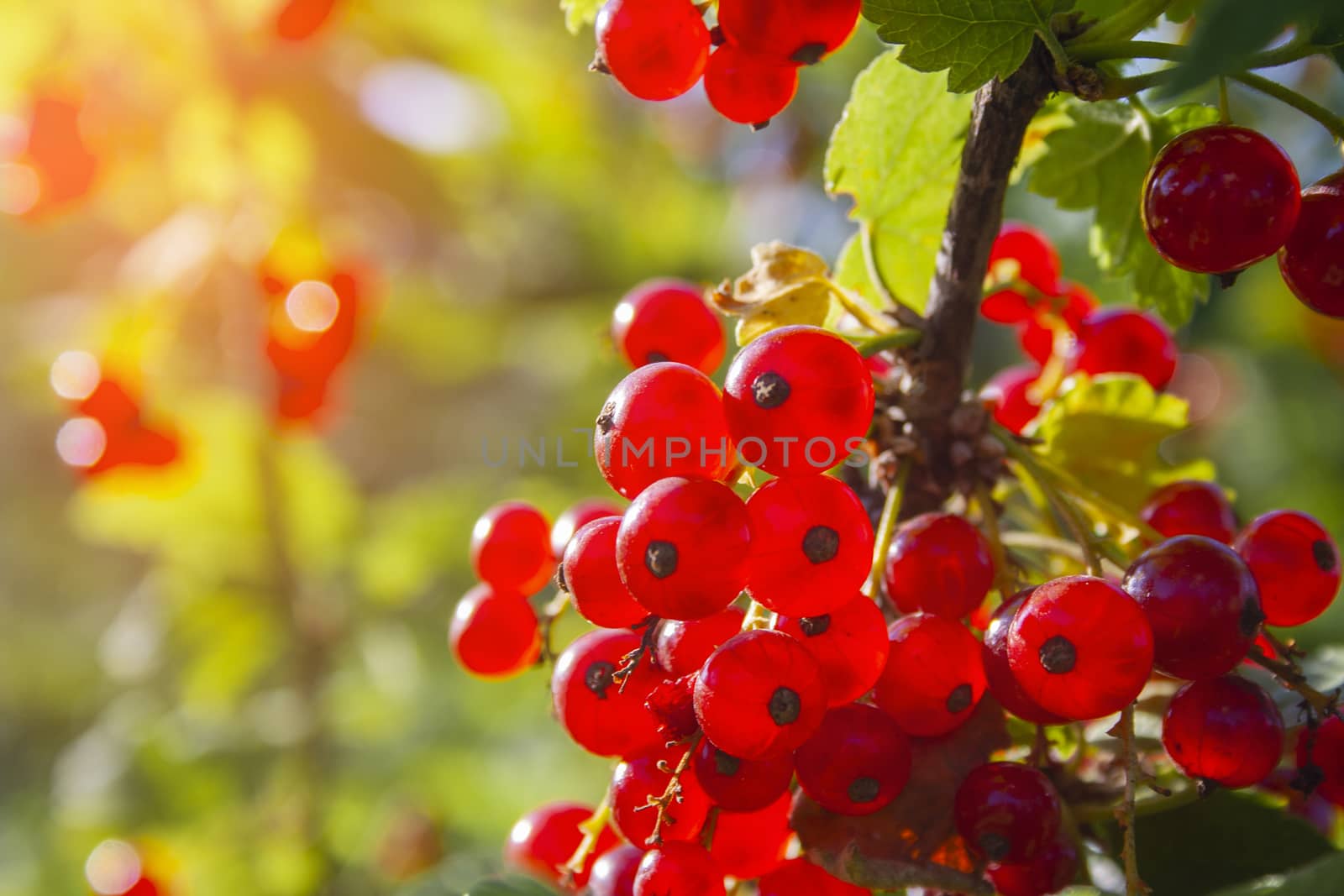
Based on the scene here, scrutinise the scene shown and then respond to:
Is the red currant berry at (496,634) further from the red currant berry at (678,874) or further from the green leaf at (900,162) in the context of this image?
the green leaf at (900,162)

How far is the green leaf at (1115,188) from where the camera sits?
1.33 metres

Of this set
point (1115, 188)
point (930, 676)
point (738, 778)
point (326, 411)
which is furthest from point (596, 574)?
point (326, 411)

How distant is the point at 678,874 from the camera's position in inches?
38.3

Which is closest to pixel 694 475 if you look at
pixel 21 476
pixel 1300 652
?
pixel 1300 652

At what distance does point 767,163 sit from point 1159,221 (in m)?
4.46

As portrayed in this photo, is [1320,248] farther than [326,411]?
No

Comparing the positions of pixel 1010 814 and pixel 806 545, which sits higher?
pixel 806 545

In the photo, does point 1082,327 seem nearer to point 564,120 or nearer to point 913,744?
point 913,744

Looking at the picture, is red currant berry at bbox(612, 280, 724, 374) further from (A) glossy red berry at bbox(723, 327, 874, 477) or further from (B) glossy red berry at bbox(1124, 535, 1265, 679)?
(B) glossy red berry at bbox(1124, 535, 1265, 679)

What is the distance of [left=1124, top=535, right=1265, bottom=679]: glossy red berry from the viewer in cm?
97

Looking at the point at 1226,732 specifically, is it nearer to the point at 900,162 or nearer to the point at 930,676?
the point at 930,676

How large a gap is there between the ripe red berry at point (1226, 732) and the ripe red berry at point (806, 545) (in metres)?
0.36

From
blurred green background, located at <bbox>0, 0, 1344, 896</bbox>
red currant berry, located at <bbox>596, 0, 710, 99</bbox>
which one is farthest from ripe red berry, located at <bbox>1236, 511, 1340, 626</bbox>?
blurred green background, located at <bbox>0, 0, 1344, 896</bbox>

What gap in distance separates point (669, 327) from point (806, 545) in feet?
1.47
